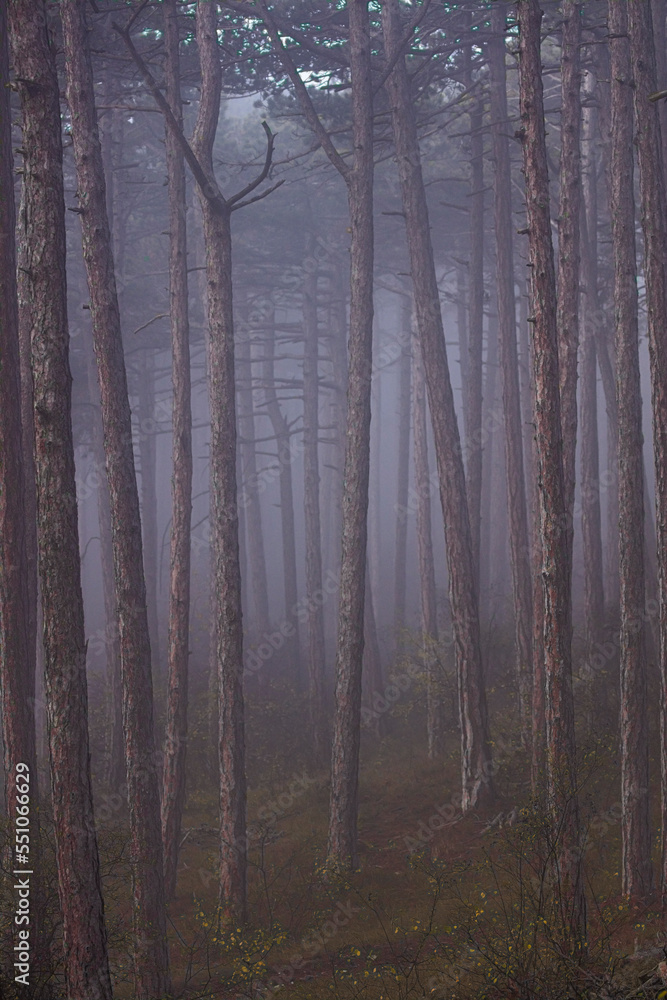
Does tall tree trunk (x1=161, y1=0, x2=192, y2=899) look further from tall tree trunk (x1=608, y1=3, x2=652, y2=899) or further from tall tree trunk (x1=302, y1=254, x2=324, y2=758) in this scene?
tall tree trunk (x1=608, y1=3, x2=652, y2=899)

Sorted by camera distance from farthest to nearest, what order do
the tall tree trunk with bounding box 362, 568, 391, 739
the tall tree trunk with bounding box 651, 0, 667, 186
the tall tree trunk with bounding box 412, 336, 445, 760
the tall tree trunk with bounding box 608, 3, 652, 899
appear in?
the tall tree trunk with bounding box 362, 568, 391, 739 → the tall tree trunk with bounding box 412, 336, 445, 760 → the tall tree trunk with bounding box 651, 0, 667, 186 → the tall tree trunk with bounding box 608, 3, 652, 899

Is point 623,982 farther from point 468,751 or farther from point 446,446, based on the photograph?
point 446,446

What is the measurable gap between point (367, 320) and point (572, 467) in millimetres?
3631

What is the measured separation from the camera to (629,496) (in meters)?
9.84

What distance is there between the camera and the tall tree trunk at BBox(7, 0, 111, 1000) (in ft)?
21.4

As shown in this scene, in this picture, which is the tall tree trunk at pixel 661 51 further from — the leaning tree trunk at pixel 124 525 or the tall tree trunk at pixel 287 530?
the tall tree trunk at pixel 287 530

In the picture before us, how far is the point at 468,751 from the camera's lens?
12547 millimetres

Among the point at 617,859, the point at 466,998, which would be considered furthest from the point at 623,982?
the point at 617,859

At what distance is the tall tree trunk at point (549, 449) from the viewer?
26.2 ft

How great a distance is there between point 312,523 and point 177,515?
871cm

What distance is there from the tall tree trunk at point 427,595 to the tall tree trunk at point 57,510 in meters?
9.66

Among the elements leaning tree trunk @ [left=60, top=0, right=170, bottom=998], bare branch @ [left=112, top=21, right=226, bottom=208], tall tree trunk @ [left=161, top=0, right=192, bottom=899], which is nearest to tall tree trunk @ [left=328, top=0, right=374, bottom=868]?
tall tree trunk @ [left=161, top=0, right=192, bottom=899]

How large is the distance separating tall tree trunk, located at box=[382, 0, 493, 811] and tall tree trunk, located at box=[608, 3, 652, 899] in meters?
3.27

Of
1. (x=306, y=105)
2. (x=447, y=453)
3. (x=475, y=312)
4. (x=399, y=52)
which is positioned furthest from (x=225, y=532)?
(x=475, y=312)
